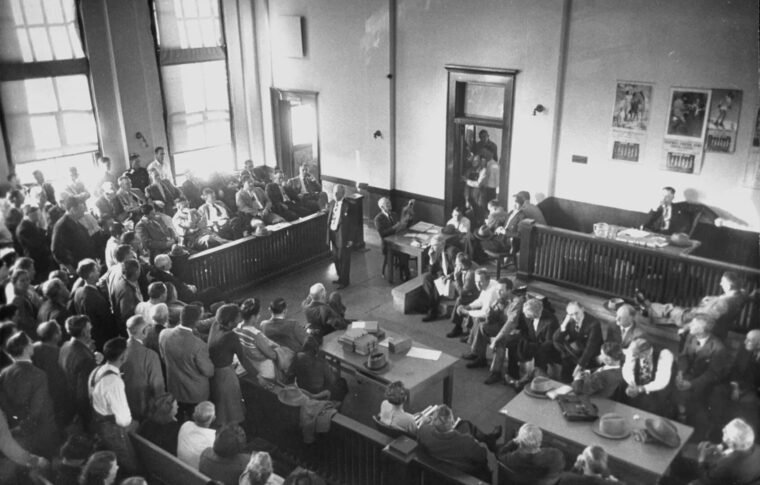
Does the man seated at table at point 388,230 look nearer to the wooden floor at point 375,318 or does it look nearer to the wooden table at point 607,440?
the wooden floor at point 375,318

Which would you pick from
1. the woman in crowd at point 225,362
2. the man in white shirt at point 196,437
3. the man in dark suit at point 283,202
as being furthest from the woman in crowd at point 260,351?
the man in dark suit at point 283,202

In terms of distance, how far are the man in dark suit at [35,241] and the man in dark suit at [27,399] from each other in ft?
16.0

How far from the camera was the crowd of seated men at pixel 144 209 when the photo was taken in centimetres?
979

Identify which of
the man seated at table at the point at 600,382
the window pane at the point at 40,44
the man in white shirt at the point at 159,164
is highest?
the window pane at the point at 40,44

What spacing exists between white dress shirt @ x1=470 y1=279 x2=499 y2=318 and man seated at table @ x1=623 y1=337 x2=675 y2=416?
1819 mm

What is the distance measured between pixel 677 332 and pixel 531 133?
4397 mm

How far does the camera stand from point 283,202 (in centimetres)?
1257

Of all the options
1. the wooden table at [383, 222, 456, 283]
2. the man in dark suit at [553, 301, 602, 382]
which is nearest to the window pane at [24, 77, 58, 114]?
the wooden table at [383, 222, 456, 283]

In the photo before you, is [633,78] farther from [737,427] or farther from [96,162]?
[96,162]

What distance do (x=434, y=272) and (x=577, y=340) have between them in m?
3.06

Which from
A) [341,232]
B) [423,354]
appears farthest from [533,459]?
[341,232]

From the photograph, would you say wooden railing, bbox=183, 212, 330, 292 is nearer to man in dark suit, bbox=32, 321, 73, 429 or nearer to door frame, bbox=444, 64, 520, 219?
door frame, bbox=444, 64, 520, 219

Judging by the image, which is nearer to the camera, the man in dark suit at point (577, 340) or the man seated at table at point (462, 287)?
the man in dark suit at point (577, 340)

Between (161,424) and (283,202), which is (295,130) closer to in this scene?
(283,202)
